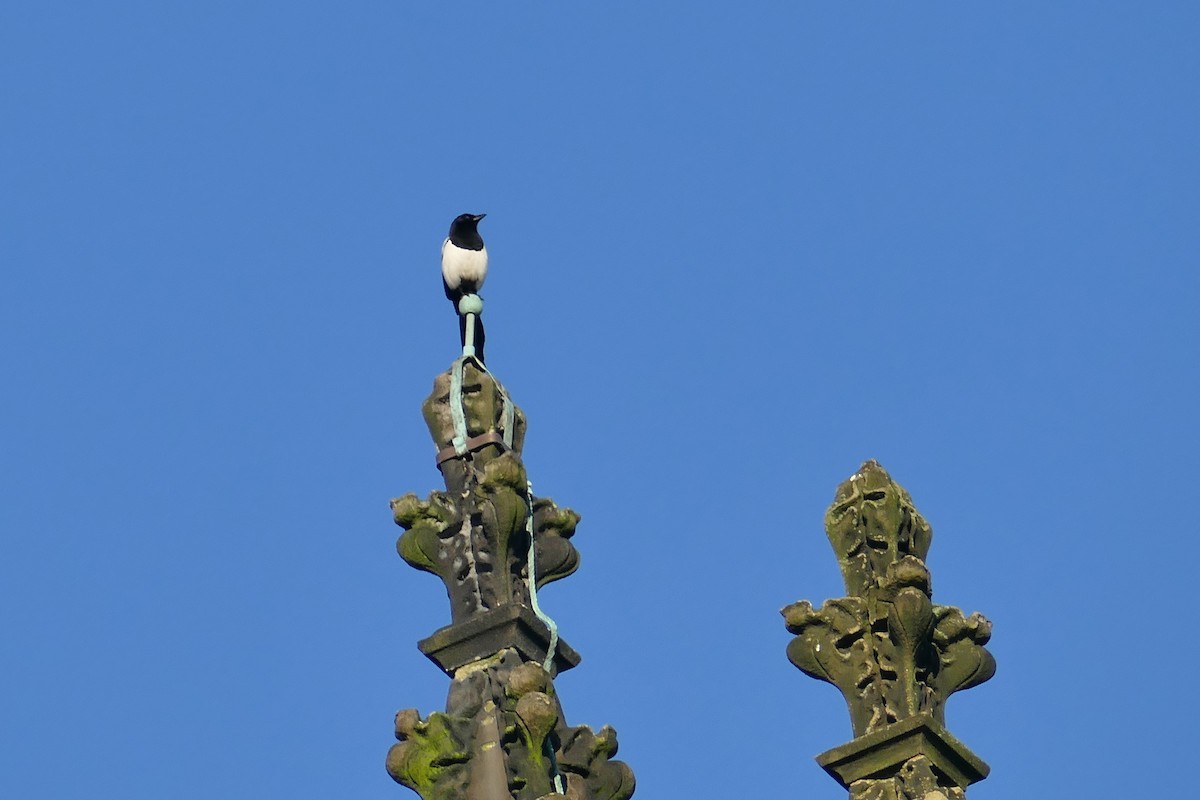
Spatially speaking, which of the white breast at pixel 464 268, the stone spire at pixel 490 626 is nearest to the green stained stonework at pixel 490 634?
the stone spire at pixel 490 626

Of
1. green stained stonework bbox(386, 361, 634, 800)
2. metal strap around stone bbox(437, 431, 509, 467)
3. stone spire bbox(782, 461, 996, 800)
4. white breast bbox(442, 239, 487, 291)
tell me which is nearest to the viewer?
green stained stonework bbox(386, 361, 634, 800)

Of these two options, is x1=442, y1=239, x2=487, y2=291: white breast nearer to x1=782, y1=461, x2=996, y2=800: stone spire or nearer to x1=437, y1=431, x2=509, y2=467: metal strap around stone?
x1=437, y1=431, x2=509, y2=467: metal strap around stone

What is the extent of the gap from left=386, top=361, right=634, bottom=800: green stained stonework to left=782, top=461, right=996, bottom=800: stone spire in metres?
1.34

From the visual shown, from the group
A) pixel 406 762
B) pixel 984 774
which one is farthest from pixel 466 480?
pixel 984 774

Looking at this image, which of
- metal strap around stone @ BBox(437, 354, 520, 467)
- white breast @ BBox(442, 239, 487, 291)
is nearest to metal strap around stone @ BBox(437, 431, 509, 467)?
metal strap around stone @ BBox(437, 354, 520, 467)

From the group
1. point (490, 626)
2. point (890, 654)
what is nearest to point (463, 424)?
point (490, 626)

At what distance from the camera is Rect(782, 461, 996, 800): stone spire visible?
16.8 metres

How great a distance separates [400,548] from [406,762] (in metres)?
1.51

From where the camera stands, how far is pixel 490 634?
16547 millimetres

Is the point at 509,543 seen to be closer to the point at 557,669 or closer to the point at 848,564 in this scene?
the point at 557,669

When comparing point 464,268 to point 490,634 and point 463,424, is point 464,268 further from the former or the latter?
point 490,634

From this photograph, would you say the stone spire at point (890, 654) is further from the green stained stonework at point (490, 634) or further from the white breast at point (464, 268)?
the white breast at point (464, 268)

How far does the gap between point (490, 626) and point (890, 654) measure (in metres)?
2.24

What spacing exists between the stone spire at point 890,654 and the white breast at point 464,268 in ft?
8.46
